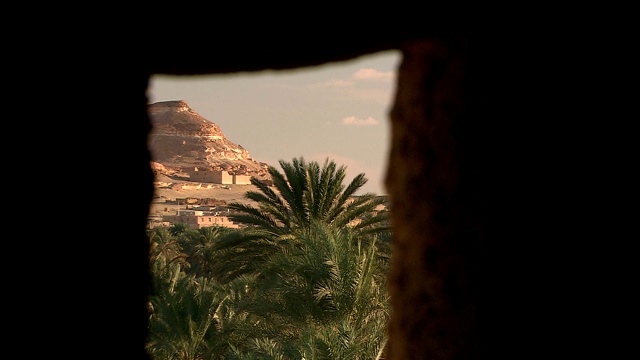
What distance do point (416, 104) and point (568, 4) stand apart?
1.24 ft

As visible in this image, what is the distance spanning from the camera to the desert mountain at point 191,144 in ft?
323

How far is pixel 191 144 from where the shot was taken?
103812 millimetres

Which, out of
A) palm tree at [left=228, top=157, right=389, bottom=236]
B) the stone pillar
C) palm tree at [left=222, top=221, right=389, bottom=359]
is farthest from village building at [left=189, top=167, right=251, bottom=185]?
the stone pillar

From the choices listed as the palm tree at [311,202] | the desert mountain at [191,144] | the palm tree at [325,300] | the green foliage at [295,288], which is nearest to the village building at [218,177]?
the desert mountain at [191,144]

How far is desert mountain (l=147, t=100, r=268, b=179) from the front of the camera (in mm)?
98562

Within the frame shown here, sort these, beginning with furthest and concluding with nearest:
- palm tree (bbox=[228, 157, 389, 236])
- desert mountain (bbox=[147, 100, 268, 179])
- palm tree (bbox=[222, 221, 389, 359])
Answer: desert mountain (bbox=[147, 100, 268, 179]) < palm tree (bbox=[228, 157, 389, 236]) < palm tree (bbox=[222, 221, 389, 359])

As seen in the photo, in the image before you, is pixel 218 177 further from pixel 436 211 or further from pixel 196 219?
pixel 436 211

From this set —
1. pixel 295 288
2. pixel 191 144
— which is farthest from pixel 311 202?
pixel 191 144

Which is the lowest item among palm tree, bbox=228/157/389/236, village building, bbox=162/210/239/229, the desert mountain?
village building, bbox=162/210/239/229

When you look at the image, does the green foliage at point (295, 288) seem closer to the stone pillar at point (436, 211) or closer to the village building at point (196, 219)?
the stone pillar at point (436, 211)

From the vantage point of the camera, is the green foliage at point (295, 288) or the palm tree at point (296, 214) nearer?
the green foliage at point (295, 288)

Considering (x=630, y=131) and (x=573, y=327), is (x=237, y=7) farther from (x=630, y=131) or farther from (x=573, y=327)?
(x=573, y=327)

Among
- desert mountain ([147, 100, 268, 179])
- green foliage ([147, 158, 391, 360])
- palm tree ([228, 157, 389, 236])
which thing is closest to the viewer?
green foliage ([147, 158, 391, 360])

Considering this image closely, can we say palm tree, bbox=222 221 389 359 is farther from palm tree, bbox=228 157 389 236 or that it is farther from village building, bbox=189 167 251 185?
village building, bbox=189 167 251 185
